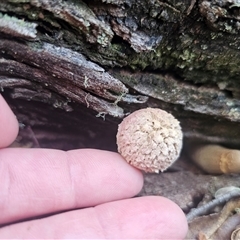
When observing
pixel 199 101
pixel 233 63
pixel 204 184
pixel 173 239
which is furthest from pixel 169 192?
pixel 233 63

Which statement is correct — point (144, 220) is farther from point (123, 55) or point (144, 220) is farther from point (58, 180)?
point (123, 55)

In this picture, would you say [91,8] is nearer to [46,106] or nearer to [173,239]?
[46,106]

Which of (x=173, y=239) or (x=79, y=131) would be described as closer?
(x=173, y=239)

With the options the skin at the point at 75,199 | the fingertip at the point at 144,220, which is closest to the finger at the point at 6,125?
the skin at the point at 75,199

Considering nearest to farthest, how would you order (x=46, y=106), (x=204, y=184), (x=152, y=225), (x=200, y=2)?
(x=200, y=2) → (x=152, y=225) → (x=46, y=106) → (x=204, y=184)

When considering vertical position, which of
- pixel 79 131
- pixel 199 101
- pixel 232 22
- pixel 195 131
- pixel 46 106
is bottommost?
pixel 79 131

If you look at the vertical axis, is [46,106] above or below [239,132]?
below

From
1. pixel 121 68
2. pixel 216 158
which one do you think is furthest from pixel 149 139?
pixel 216 158
